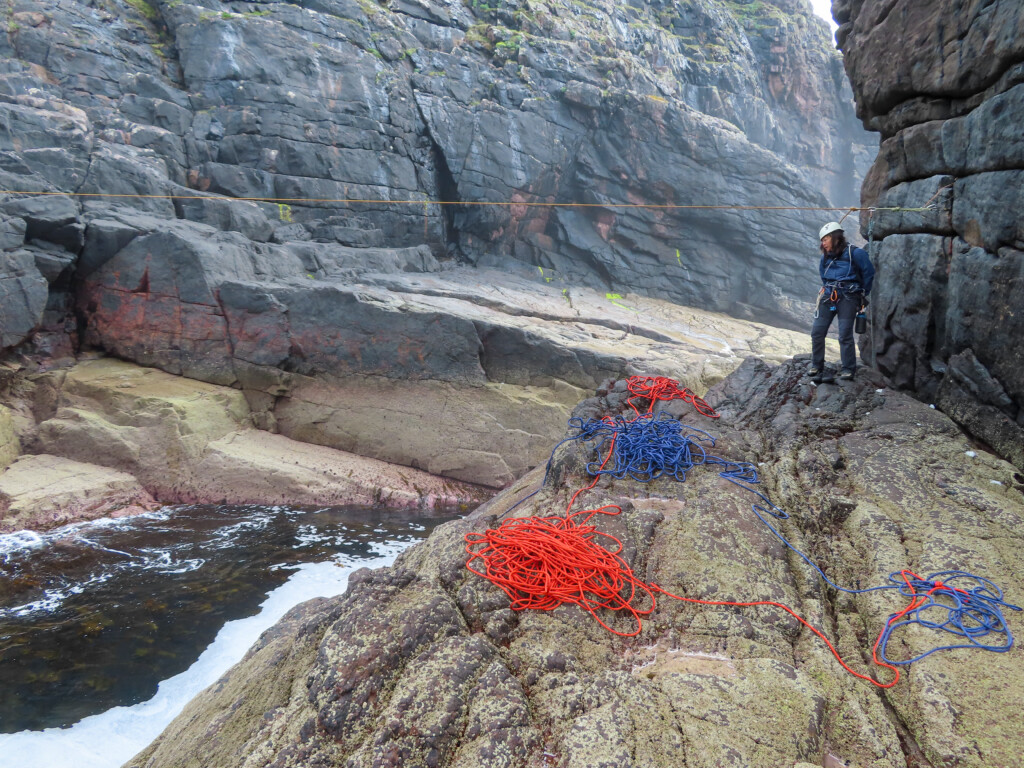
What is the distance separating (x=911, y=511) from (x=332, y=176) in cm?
1616

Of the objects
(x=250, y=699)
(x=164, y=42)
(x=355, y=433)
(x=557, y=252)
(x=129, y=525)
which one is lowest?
(x=129, y=525)

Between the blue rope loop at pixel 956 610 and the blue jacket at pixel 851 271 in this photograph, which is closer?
the blue rope loop at pixel 956 610

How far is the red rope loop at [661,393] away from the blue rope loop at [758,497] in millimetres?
638

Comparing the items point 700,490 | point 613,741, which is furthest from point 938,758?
point 700,490

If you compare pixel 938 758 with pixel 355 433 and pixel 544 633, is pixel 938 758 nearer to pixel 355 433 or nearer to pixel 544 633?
pixel 544 633

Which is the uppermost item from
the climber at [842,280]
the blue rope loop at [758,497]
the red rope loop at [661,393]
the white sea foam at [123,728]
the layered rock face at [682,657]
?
the climber at [842,280]

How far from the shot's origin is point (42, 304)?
1069cm

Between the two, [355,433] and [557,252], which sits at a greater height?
[557,252]

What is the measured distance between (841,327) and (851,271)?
2.04ft

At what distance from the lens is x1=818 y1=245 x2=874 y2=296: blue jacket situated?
6.17 m

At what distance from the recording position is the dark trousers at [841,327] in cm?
625

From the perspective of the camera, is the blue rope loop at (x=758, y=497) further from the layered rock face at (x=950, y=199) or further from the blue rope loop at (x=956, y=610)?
the layered rock face at (x=950, y=199)

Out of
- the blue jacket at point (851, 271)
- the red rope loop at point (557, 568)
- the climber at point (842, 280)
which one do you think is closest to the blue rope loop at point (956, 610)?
the red rope loop at point (557, 568)

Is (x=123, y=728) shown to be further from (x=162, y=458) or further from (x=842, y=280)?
(x=842, y=280)
